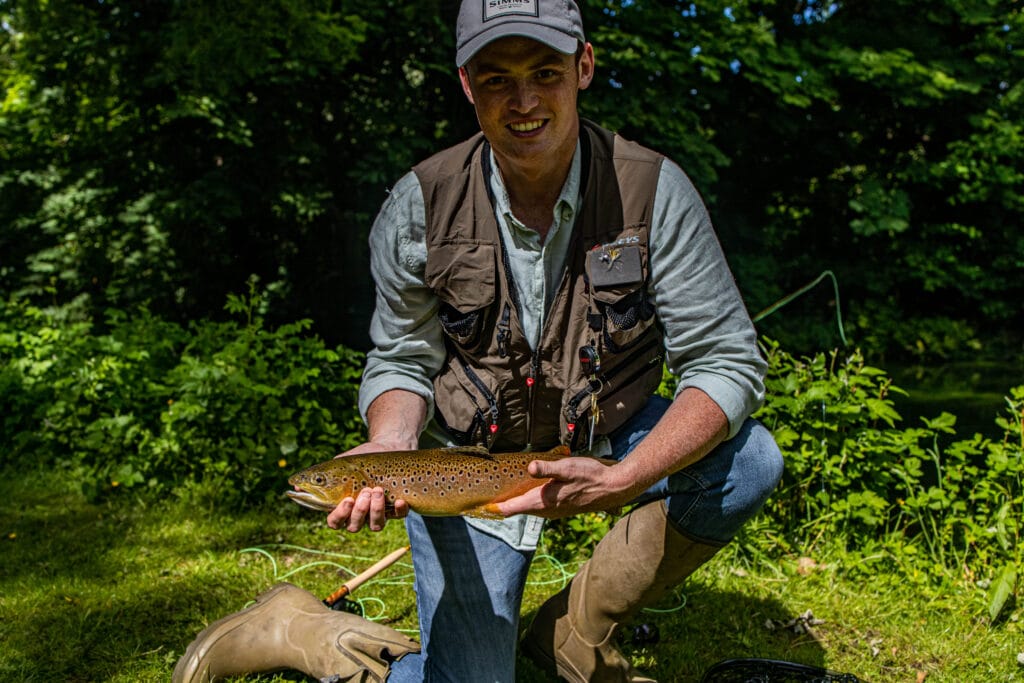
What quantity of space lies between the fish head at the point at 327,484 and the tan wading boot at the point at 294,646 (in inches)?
35.6

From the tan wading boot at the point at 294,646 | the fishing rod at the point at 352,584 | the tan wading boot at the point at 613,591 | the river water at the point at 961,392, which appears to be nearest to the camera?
the tan wading boot at the point at 613,591

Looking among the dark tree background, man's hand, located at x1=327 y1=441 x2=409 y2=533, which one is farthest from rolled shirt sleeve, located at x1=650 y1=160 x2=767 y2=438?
the dark tree background

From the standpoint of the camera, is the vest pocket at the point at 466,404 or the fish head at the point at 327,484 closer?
the fish head at the point at 327,484

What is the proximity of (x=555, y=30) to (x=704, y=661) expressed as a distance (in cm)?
229

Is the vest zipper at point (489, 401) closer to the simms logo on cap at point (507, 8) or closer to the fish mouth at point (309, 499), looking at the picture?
the fish mouth at point (309, 499)

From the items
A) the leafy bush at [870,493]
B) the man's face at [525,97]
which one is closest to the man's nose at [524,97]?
the man's face at [525,97]

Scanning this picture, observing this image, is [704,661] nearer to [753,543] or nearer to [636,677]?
[636,677]

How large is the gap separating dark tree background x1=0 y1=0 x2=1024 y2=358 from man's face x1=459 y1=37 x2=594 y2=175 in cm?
508

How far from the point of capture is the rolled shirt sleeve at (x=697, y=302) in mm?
2529

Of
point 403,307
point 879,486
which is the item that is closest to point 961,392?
point 879,486

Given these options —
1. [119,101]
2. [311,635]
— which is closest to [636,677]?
[311,635]

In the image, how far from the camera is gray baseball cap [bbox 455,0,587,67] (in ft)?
8.05

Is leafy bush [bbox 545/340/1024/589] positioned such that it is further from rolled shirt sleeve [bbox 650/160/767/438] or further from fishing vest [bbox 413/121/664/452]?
rolled shirt sleeve [bbox 650/160/767/438]

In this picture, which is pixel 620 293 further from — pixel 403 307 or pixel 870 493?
pixel 870 493
